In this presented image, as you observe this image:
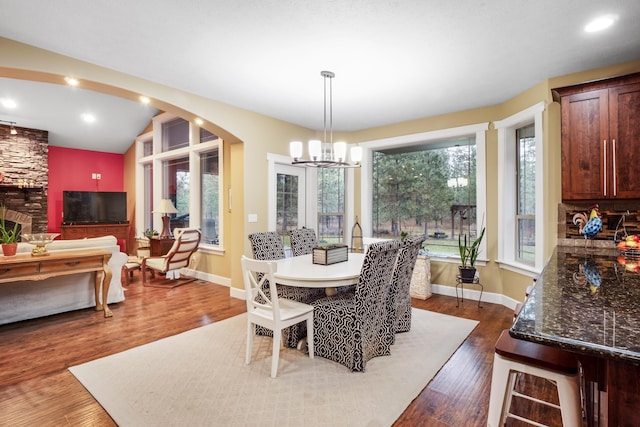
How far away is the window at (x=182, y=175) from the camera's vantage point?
5.93m

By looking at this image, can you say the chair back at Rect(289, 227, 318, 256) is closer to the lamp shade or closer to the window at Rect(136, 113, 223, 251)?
the window at Rect(136, 113, 223, 251)

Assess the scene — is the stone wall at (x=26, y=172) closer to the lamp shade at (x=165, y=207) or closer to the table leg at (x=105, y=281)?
the lamp shade at (x=165, y=207)

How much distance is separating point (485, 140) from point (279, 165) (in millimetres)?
3050

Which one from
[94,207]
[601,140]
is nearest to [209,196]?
[94,207]

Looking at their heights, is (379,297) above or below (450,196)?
below

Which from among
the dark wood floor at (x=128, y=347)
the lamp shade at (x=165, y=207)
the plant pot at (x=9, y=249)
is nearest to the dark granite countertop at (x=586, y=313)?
the dark wood floor at (x=128, y=347)

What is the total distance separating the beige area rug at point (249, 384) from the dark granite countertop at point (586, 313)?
1.24 metres

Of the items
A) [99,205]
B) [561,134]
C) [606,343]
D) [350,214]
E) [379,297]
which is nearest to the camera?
[606,343]

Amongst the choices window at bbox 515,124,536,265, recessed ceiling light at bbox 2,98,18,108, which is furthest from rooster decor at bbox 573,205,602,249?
recessed ceiling light at bbox 2,98,18,108

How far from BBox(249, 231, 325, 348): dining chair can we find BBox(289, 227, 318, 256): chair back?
0.91ft

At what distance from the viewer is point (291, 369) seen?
2564 millimetres

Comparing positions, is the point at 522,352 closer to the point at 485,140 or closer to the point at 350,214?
the point at 485,140

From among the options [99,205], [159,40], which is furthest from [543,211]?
[99,205]

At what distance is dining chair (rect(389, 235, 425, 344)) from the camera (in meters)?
2.97
